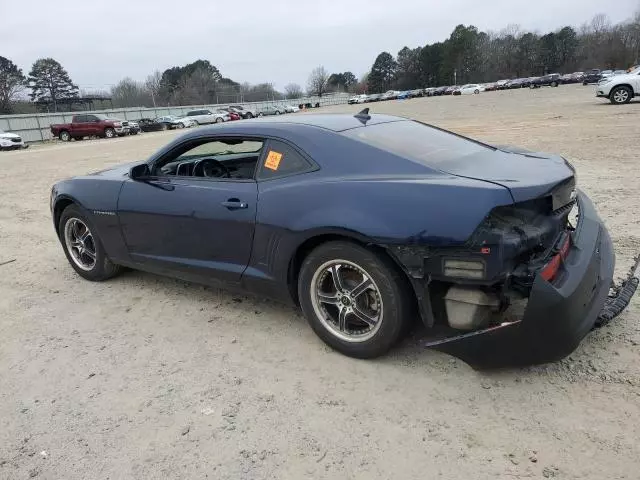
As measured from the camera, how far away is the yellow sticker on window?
340cm

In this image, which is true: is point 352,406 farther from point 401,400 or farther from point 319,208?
point 319,208

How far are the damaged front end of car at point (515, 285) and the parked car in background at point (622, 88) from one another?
795 inches

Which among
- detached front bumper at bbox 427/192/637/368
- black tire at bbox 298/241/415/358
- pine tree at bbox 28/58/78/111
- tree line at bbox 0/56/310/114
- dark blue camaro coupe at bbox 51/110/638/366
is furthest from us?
pine tree at bbox 28/58/78/111

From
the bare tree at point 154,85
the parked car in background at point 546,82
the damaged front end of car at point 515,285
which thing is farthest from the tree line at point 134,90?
the damaged front end of car at point 515,285

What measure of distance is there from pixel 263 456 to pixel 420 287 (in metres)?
1.17

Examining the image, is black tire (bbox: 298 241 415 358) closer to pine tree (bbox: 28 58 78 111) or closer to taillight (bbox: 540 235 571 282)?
taillight (bbox: 540 235 571 282)

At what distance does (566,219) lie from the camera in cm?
311

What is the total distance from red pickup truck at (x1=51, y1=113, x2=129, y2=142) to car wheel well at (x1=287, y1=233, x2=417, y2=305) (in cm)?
3308

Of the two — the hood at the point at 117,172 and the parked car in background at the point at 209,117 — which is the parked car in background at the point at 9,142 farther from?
the hood at the point at 117,172

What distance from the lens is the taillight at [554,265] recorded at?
257 cm

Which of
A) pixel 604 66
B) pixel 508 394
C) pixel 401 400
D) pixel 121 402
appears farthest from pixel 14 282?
pixel 604 66

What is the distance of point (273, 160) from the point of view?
11.2ft

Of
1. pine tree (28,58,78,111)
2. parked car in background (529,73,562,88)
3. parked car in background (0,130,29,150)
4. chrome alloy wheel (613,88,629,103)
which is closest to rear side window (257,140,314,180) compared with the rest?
chrome alloy wheel (613,88,629,103)

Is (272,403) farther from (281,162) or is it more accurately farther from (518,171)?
(518,171)
